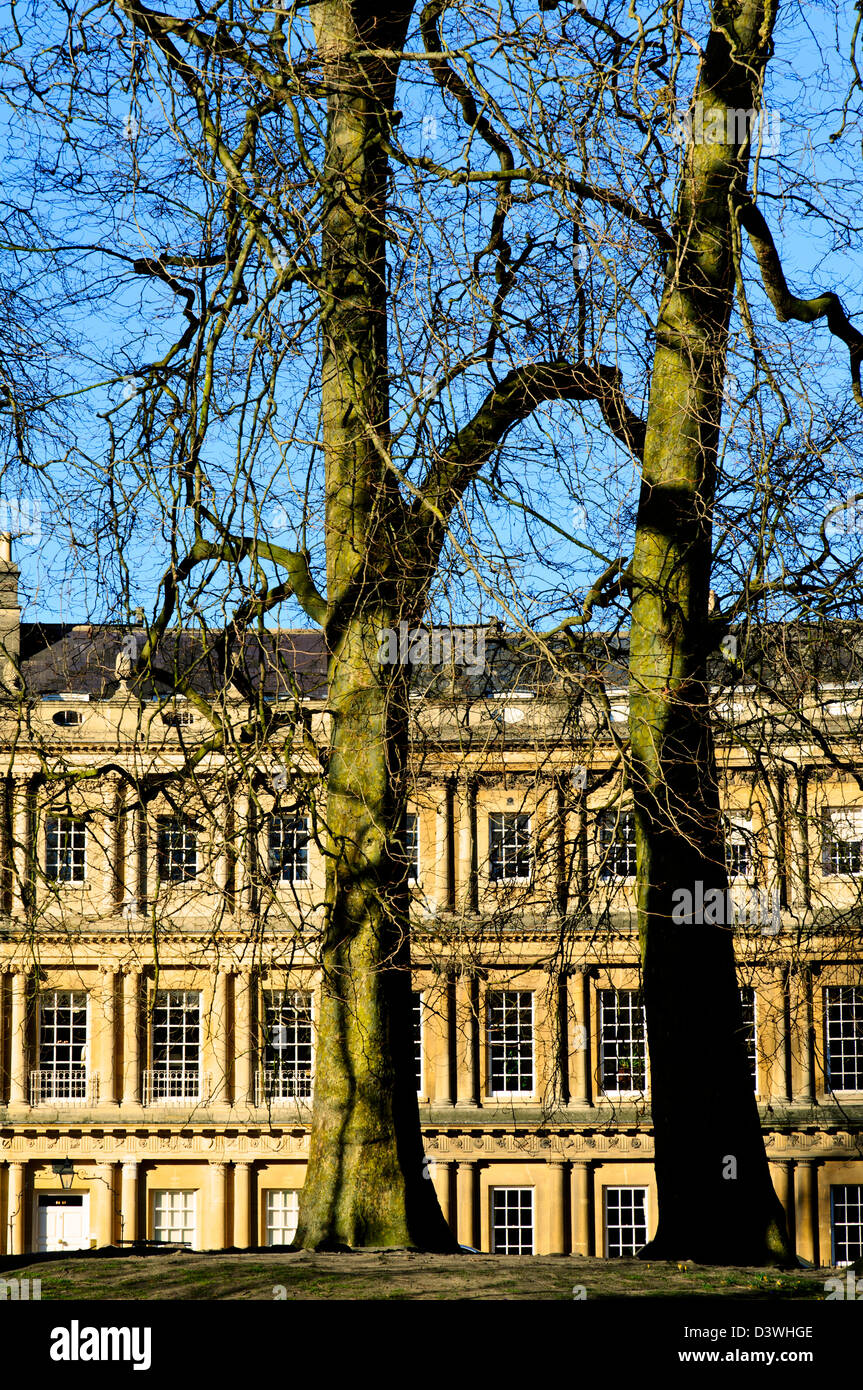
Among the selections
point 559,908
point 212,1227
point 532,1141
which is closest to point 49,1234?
point 212,1227

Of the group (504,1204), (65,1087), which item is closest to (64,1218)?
(65,1087)

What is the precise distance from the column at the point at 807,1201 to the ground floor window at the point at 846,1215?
1.55 feet

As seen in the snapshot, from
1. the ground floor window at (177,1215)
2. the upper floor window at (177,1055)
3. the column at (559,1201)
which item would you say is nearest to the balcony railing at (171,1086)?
the upper floor window at (177,1055)

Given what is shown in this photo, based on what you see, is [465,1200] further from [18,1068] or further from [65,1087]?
[18,1068]

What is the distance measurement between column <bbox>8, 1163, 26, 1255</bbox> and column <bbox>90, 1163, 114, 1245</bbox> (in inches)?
62.7

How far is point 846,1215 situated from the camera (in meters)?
35.4

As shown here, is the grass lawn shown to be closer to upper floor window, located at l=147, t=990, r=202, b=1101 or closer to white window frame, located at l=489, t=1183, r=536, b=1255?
upper floor window, located at l=147, t=990, r=202, b=1101

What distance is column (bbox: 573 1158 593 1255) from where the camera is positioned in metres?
35.3

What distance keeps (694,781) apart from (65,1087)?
31.5m

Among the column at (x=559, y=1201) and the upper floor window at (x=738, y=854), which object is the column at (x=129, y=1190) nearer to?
the column at (x=559, y=1201)

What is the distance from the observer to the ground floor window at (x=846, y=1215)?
35.3 meters

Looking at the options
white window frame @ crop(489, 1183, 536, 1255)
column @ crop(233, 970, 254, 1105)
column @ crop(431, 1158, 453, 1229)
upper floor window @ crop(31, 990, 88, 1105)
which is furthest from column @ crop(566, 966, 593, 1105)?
upper floor window @ crop(31, 990, 88, 1105)
